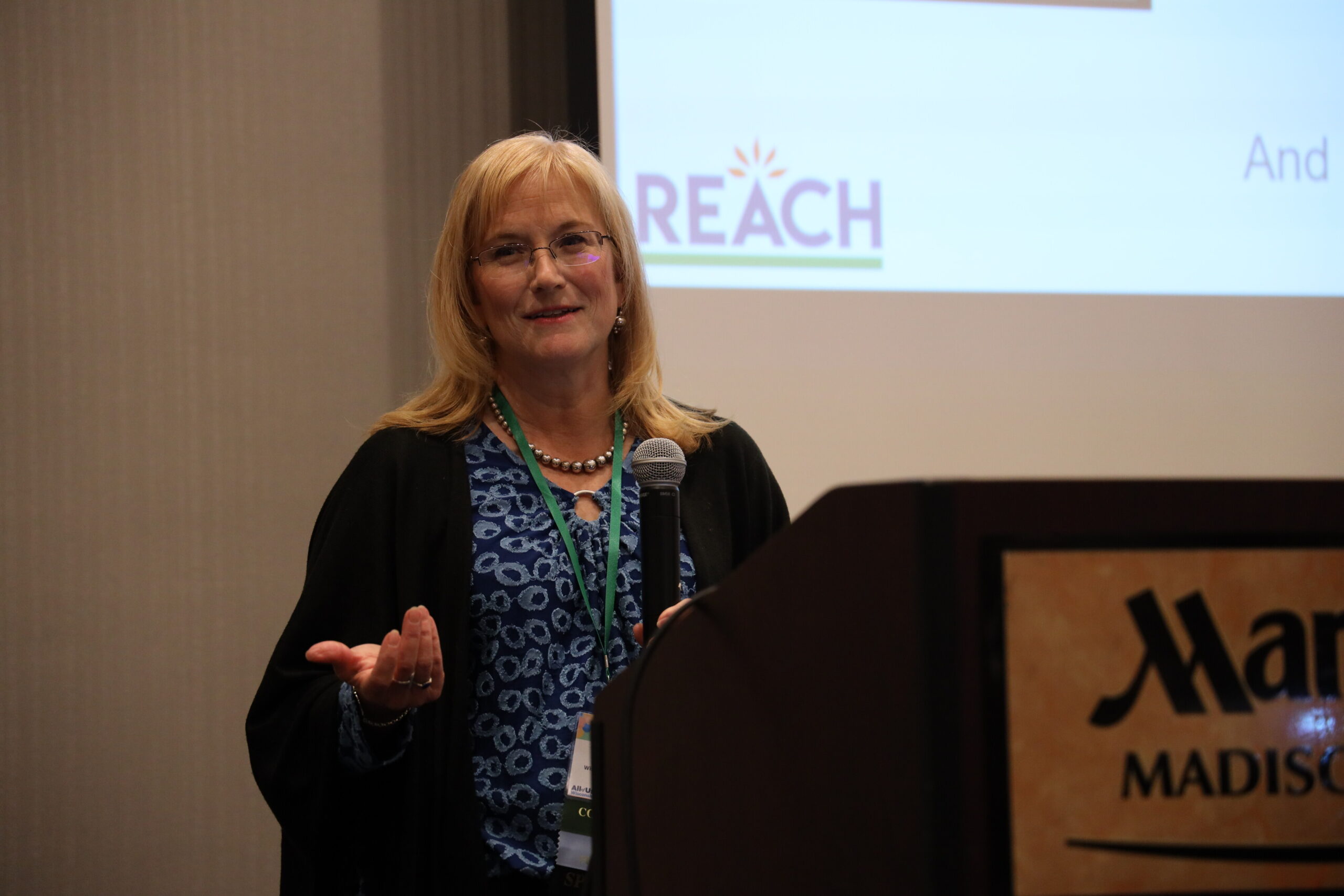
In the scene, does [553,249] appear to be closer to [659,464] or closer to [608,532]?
[608,532]

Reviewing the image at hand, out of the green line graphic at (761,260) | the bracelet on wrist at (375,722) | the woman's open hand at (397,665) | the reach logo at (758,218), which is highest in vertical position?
the reach logo at (758,218)

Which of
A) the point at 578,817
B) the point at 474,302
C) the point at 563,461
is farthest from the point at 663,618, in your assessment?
the point at 474,302

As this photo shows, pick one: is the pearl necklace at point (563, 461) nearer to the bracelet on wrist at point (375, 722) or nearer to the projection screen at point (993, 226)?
the bracelet on wrist at point (375, 722)

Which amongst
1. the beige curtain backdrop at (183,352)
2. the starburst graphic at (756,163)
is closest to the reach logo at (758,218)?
the starburst graphic at (756,163)

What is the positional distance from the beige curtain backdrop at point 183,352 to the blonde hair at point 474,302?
51.0 inches

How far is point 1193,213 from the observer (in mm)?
2867

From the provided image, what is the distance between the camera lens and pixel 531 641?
1438 mm

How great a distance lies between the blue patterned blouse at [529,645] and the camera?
4.47ft

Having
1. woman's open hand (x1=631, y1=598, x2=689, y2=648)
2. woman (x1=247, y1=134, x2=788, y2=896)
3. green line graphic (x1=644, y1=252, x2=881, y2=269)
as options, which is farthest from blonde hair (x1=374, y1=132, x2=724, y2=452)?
green line graphic (x1=644, y1=252, x2=881, y2=269)

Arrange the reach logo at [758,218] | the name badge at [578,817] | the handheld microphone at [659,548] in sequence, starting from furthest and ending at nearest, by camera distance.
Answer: the reach logo at [758,218]
the name badge at [578,817]
the handheld microphone at [659,548]

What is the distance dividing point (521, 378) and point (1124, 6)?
2.03 metres

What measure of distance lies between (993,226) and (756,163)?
22.5 inches

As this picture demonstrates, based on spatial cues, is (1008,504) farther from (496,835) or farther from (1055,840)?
(496,835)

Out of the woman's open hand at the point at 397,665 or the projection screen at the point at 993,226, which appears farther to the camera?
the projection screen at the point at 993,226
